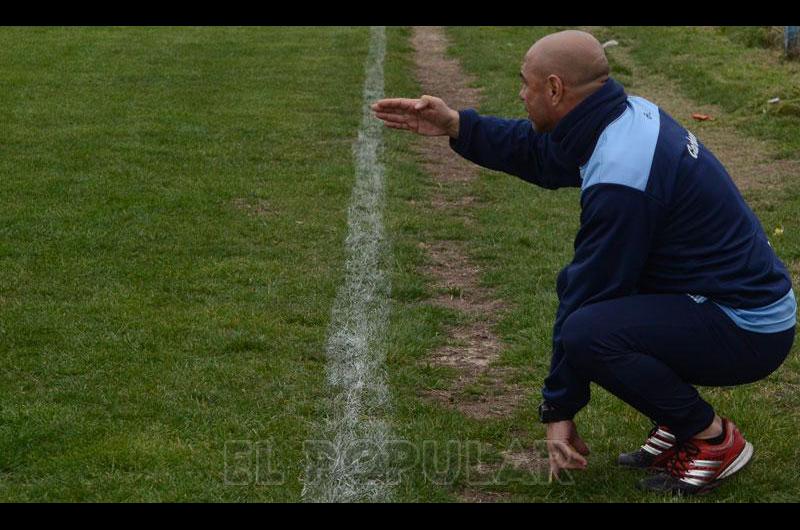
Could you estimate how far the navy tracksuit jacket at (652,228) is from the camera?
409 cm

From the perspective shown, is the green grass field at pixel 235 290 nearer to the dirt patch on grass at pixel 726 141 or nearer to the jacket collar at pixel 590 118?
the dirt patch on grass at pixel 726 141

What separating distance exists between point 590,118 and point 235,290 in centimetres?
315

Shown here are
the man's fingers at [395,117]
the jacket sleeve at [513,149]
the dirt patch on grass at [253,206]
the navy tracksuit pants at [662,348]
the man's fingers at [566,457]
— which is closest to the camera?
the navy tracksuit pants at [662,348]

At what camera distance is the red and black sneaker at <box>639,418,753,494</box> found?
14.5ft

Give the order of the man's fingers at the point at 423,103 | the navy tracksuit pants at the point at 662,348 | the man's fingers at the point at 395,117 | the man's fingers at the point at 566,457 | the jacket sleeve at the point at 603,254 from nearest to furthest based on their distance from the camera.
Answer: the jacket sleeve at the point at 603,254
the navy tracksuit pants at the point at 662,348
the man's fingers at the point at 566,457
the man's fingers at the point at 423,103
the man's fingers at the point at 395,117

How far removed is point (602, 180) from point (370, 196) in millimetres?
5331

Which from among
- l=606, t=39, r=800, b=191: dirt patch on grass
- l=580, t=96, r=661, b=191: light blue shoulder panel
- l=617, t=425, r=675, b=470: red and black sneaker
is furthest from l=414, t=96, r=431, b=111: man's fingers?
l=606, t=39, r=800, b=191: dirt patch on grass

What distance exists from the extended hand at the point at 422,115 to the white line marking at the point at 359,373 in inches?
47.2

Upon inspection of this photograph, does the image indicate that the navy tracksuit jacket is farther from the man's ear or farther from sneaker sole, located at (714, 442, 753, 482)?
sneaker sole, located at (714, 442, 753, 482)

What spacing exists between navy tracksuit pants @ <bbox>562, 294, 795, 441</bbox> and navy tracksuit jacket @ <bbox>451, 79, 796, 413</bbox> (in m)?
0.05

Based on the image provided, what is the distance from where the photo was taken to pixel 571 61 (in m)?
4.23

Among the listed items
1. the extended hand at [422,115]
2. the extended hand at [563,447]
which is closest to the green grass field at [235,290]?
the extended hand at [563,447]

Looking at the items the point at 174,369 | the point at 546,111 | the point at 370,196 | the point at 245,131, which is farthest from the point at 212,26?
the point at 546,111

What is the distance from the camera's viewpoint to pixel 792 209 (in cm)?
896
